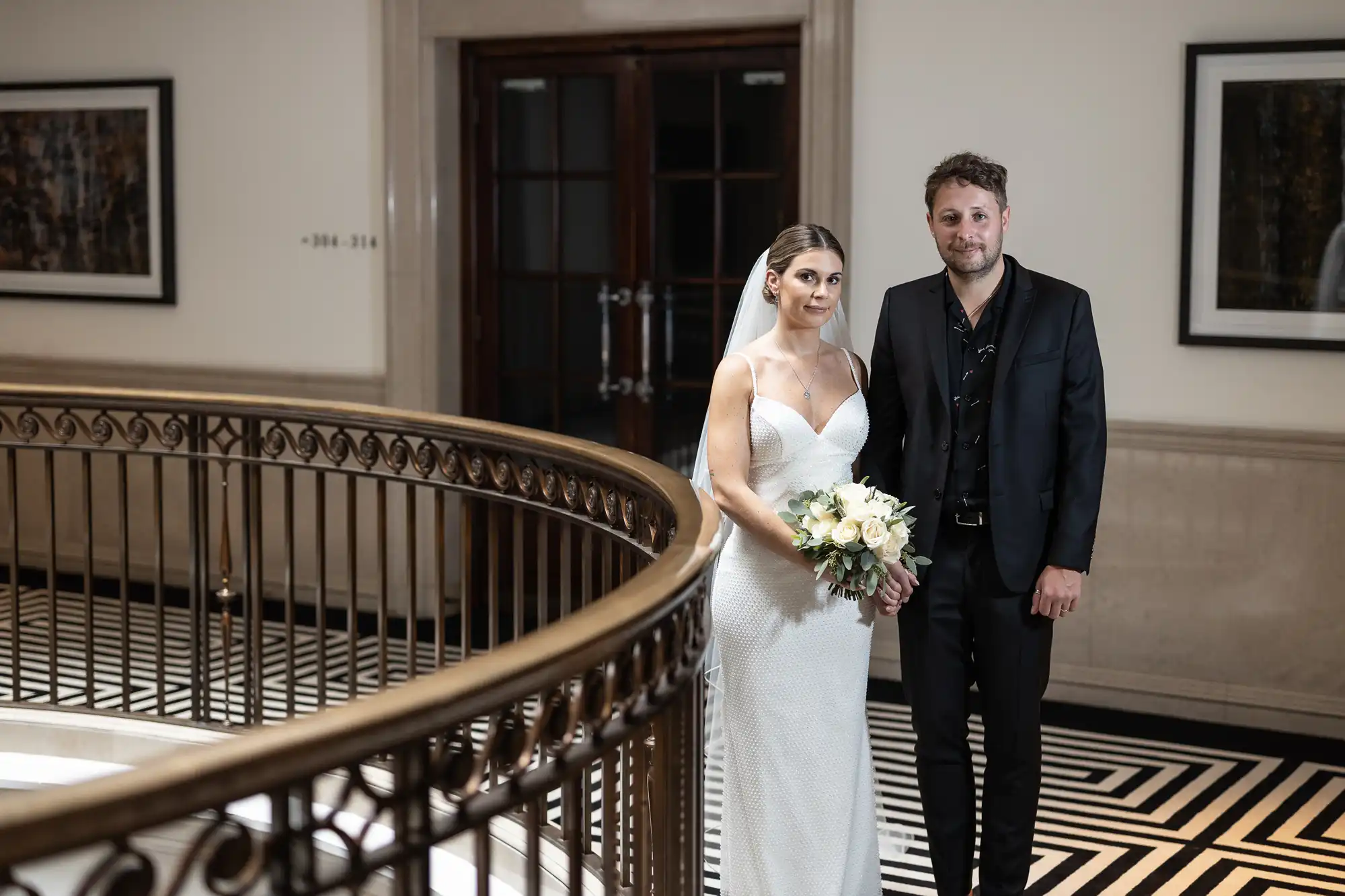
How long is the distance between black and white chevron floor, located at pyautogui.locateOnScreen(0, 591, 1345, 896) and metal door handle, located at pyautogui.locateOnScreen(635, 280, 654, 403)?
1.52 m

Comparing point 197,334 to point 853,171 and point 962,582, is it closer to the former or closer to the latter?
point 853,171

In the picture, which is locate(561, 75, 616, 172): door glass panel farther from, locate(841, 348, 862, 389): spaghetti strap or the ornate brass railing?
locate(841, 348, 862, 389): spaghetti strap

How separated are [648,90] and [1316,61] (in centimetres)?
273

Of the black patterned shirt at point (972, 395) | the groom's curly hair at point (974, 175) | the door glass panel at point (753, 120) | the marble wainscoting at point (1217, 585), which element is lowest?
the marble wainscoting at point (1217, 585)

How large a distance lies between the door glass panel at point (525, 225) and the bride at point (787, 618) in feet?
11.5

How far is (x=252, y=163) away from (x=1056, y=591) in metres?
5.23

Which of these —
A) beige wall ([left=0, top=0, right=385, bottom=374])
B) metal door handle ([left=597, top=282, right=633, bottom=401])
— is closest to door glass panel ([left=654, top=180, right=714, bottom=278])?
metal door handle ([left=597, top=282, right=633, bottom=401])

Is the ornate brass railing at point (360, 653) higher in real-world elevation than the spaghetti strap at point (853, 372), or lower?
lower

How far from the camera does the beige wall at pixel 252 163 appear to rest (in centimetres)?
752

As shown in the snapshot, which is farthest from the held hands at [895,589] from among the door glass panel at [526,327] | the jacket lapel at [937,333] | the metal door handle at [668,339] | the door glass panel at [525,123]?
the door glass panel at [525,123]

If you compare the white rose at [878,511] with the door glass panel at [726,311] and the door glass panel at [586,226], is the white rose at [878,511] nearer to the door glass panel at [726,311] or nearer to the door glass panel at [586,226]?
the door glass panel at [726,311]

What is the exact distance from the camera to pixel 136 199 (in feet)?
26.3

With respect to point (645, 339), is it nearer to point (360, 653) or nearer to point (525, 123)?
point (525, 123)

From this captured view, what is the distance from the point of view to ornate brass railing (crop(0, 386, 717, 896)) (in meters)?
1.58
